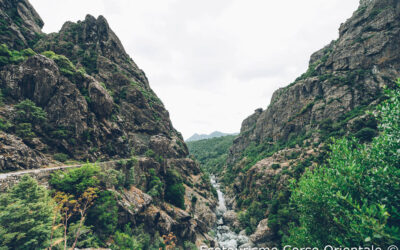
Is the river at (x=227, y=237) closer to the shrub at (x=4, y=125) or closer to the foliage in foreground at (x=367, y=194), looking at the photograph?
the foliage in foreground at (x=367, y=194)

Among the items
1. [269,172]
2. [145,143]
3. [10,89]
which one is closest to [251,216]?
[269,172]

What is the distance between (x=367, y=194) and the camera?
8.41 metres

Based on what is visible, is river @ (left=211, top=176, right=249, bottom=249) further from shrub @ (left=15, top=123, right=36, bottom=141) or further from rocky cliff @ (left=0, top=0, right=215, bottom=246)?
shrub @ (left=15, top=123, right=36, bottom=141)

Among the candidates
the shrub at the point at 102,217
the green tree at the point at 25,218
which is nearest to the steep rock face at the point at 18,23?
the green tree at the point at 25,218

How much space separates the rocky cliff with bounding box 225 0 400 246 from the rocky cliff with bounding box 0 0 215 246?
18365mm

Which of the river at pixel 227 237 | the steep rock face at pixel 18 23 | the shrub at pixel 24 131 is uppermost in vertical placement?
the steep rock face at pixel 18 23

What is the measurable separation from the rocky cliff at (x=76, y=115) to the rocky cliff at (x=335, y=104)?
1837cm

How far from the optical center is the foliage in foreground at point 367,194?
643cm

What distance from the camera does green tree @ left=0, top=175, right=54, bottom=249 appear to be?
909cm

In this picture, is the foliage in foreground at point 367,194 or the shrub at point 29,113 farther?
the shrub at point 29,113

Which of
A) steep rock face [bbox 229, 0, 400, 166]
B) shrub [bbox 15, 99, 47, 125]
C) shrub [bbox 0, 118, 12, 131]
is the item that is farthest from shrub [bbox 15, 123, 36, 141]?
steep rock face [bbox 229, 0, 400, 166]

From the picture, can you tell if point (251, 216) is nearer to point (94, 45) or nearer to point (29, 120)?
point (29, 120)

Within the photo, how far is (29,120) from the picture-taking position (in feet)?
74.5

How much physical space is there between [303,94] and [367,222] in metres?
83.1
